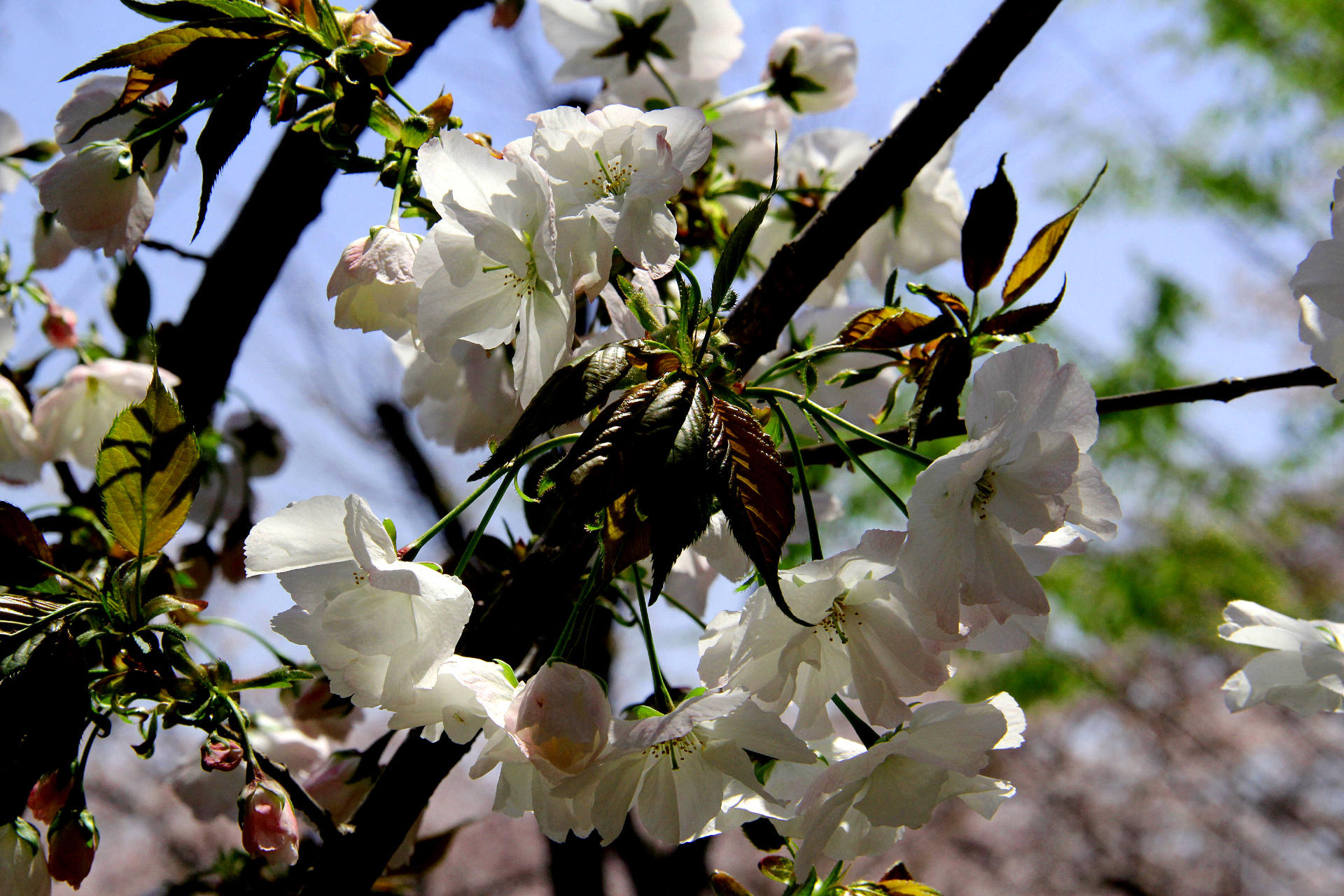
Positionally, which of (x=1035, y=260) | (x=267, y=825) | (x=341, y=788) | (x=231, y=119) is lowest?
(x=341, y=788)

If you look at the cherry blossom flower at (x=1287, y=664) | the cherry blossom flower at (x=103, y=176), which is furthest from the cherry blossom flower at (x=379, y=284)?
the cherry blossom flower at (x=1287, y=664)

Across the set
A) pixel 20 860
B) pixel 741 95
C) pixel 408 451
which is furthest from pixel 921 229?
pixel 408 451

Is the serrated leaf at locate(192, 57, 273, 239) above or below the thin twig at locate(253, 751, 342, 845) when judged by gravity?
above

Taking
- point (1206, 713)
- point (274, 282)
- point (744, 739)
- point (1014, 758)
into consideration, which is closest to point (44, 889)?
point (744, 739)

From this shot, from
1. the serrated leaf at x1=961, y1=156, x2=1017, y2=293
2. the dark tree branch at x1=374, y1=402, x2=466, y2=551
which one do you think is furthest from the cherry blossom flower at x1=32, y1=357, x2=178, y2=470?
the dark tree branch at x1=374, y1=402, x2=466, y2=551

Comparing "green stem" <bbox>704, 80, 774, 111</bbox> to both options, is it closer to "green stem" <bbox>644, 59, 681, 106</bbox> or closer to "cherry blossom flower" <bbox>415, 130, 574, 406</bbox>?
"green stem" <bbox>644, 59, 681, 106</bbox>

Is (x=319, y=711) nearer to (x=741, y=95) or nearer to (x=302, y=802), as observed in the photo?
(x=302, y=802)

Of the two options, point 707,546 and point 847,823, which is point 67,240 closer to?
point 707,546
